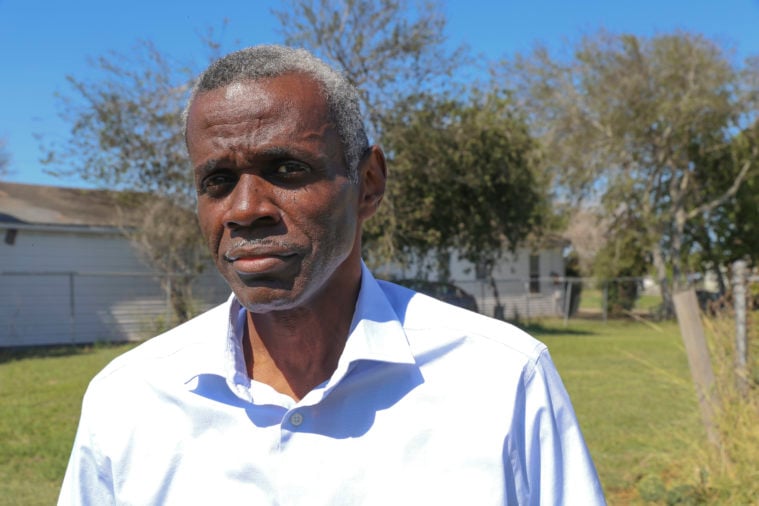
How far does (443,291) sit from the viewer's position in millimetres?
22156

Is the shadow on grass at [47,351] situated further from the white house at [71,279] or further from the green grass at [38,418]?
the white house at [71,279]

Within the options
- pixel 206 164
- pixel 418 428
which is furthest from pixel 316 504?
pixel 206 164

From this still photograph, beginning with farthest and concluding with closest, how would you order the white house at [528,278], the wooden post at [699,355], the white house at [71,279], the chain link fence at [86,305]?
the white house at [528,278] < the white house at [71,279] < the chain link fence at [86,305] < the wooden post at [699,355]

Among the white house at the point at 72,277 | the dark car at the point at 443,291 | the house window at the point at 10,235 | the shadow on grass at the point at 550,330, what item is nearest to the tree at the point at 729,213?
the shadow on grass at the point at 550,330

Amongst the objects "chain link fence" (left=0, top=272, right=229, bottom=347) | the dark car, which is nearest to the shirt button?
"chain link fence" (left=0, top=272, right=229, bottom=347)

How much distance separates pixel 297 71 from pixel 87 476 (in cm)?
96

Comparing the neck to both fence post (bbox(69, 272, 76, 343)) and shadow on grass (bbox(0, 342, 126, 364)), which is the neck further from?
fence post (bbox(69, 272, 76, 343))

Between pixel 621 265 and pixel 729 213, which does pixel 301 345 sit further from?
pixel 621 265

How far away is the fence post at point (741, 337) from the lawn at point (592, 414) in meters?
0.37

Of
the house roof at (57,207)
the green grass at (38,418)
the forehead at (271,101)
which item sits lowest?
the green grass at (38,418)

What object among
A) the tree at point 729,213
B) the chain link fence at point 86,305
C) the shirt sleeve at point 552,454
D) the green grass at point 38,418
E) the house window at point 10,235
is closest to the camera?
the shirt sleeve at point 552,454

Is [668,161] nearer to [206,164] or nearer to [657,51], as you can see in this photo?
[657,51]

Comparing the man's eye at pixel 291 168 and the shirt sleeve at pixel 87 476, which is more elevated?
the man's eye at pixel 291 168

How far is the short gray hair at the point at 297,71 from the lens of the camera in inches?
69.9
